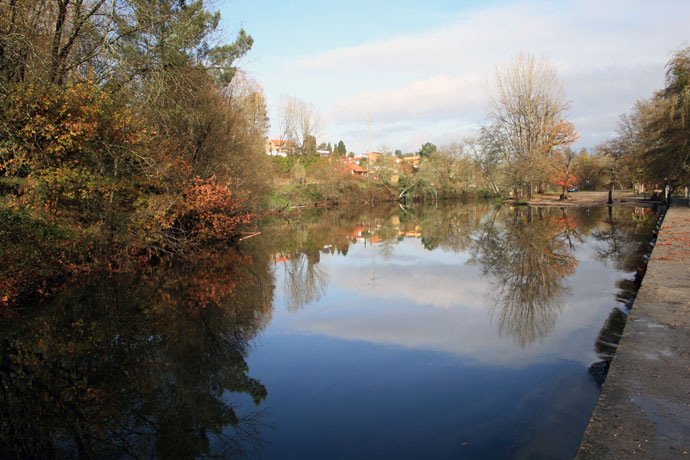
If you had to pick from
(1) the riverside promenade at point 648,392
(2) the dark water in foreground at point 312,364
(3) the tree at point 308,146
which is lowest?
(2) the dark water in foreground at point 312,364

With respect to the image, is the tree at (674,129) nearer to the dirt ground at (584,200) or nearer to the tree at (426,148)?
the dirt ground at (584,200)

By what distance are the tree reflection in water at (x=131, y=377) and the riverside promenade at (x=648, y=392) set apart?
3.03 m

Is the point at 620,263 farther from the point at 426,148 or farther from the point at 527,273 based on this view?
the point at 426,148

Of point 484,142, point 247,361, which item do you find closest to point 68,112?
point 247,361

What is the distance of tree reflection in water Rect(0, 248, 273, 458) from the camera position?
4324 mm

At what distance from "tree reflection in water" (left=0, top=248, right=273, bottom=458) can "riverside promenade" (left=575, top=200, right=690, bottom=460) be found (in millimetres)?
3035

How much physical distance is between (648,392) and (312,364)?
3949 millimetres

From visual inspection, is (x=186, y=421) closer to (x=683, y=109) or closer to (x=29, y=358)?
(x=29, y=358)

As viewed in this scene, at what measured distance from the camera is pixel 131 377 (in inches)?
225

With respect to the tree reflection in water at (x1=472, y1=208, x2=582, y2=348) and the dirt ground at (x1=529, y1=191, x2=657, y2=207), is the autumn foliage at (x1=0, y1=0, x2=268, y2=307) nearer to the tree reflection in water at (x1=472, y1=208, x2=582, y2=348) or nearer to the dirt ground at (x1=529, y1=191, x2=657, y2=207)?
the tree reflection in water at (x1=472, y1=208, x2=582, y2=348)

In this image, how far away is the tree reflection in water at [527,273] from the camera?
7812 mm

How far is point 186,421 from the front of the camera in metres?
4.66

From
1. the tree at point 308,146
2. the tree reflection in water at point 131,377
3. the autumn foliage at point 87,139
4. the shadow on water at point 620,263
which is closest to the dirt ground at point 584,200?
the shadow on water at point 620,263

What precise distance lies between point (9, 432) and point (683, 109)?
29.9 meters
